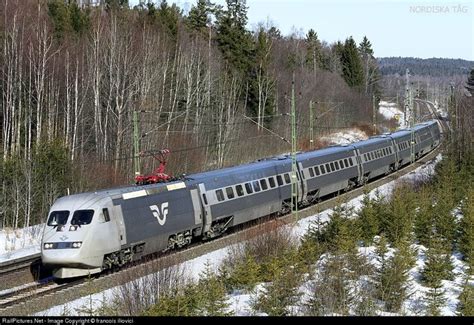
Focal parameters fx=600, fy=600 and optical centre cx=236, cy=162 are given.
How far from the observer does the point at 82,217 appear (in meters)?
17.7

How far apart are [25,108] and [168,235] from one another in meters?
19.7

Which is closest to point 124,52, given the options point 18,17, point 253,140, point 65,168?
point 18,17

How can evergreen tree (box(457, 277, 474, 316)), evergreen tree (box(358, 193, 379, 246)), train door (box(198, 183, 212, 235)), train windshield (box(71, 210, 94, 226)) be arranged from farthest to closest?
train door (box(198, 183, 212, 235)), evergreen tree (box(358, 193, 379, 246)), train windshield (box(71, 210, 94, 226)), evergreen tree (box(457, 277, 474, 316))

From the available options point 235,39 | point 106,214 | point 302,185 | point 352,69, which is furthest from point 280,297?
point 352,69

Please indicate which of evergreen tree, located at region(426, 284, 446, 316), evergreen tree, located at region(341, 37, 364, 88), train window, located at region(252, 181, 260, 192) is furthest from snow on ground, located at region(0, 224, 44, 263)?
evergreen tree, located at region(341, 37, 364, 88)

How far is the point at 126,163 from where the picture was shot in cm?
3809

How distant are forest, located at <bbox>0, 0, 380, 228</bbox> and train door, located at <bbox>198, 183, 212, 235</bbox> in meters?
2.38

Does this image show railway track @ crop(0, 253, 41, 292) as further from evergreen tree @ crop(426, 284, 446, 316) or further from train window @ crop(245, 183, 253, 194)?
evergreen tree @ crop(426, 284, 446, 316)

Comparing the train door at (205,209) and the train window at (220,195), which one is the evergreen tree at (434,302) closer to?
the train door at (205,209)

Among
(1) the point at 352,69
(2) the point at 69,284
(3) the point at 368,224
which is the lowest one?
(2) the point at 69,284

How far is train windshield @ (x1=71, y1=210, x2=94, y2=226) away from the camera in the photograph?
57.5 ft

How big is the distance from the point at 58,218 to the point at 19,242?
1003 cm

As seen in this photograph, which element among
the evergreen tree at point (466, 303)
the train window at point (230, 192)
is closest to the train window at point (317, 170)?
the train window at point (230, 192)

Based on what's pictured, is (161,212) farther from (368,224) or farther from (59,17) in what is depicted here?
(59,17)
